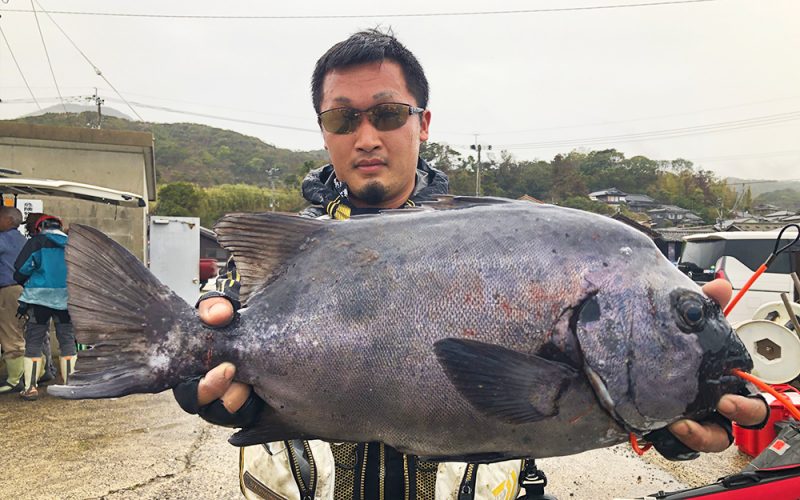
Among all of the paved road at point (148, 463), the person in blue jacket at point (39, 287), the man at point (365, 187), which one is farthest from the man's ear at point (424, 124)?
the person in blue jacket at point (39, 287)

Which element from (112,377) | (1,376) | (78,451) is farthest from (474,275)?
(1,376)

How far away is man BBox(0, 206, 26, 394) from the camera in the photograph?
7.28 metres

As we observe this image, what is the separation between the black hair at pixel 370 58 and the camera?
2219 millimetres

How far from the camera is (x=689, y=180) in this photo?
71938 mm

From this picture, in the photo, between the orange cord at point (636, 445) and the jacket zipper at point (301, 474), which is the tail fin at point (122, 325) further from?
the orange cord at point (636, 445)

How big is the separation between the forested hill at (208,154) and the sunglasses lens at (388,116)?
6451 cm

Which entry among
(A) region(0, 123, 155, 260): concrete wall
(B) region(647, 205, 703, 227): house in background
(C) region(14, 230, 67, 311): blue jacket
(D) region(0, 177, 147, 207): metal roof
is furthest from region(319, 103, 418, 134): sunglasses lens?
(B) region(647, 205, 703, 227): house in background

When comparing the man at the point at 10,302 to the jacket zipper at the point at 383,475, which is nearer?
the jacket zipper at the point at 383,475

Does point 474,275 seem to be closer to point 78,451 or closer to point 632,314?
point 632,314

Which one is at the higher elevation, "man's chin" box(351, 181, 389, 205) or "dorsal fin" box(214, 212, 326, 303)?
"man's chin" box(351, 181, 389, 205)

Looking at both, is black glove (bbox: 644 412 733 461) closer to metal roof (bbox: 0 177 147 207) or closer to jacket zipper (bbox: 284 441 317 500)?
jacket zipper (bbox: 284 441 317 500)

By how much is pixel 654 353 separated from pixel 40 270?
747 centimetres

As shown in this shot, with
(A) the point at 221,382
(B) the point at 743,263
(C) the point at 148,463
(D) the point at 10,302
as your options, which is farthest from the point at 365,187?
(B) the point at 743,263

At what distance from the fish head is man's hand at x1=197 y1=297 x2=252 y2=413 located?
954mm
